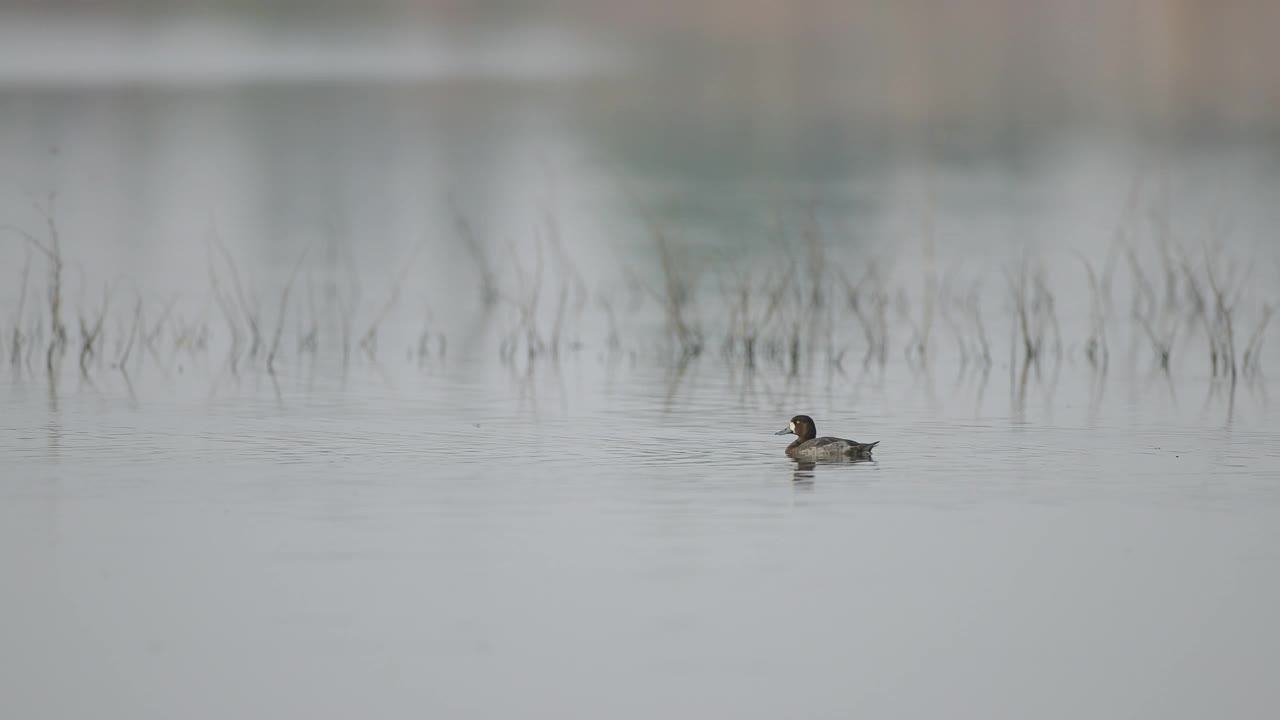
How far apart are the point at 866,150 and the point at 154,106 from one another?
2699 cm

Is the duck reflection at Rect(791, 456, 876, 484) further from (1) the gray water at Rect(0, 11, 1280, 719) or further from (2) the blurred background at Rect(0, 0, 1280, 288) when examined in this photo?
(2) the blurred background at Rect(0, 0, 1280, 288)

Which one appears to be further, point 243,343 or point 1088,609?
point 243,343

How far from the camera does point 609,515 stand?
10.9 m

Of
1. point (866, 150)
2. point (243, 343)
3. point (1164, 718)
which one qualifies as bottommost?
point (1164, 718)

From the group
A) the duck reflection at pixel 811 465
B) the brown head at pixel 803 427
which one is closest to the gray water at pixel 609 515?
the duck reflection at pixel 811 465

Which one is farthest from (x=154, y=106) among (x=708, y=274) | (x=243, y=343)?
(x=243, y=343)

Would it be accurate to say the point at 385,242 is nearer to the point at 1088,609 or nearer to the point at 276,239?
the point at 276,239

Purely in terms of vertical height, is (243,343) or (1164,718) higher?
(243,343)

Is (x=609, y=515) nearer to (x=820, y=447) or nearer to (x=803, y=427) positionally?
(x=820, y=447)

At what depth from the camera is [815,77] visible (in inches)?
3408

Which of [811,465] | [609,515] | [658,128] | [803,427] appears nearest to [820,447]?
[811,465]

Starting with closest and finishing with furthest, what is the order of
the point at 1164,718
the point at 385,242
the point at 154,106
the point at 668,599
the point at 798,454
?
the point at 1164,718 < the point at 668,599 < the point at 798,454 < the point at 385,242 < the point at 154,106

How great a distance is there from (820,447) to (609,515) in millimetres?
2053

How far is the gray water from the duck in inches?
6.1
